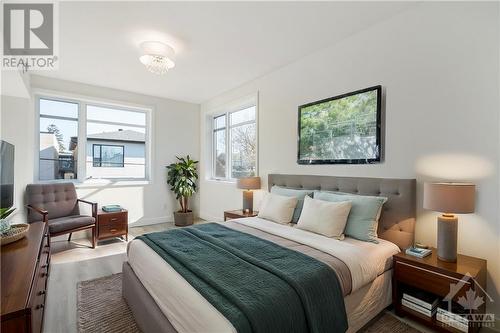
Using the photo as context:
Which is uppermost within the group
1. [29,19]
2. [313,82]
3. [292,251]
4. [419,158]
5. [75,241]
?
[29,19]

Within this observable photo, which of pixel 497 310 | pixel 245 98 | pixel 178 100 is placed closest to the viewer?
pixel 497 310

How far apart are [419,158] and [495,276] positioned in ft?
3.52

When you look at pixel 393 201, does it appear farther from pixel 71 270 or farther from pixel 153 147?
pixel 153 147

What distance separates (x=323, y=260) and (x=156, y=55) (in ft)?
9.79

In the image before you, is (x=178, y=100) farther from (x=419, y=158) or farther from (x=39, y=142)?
(x=419, y=158)

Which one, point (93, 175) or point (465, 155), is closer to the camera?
point (465, 155)

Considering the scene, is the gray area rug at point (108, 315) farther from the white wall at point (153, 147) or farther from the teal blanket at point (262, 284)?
the white wall at point (153, 147)

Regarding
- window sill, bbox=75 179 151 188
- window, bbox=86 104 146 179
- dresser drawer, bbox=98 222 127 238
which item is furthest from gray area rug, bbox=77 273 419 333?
window, bbox=86 104 146 179

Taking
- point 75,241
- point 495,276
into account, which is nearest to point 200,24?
point 495,276

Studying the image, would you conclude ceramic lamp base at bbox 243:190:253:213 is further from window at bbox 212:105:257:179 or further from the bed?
the bed

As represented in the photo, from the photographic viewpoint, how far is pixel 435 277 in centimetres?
177

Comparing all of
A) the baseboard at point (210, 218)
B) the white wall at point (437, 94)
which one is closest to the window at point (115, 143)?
the baseboard at point (210, 218)

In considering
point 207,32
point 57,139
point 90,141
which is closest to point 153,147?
point 90,141

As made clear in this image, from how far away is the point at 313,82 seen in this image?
10.5 feet
